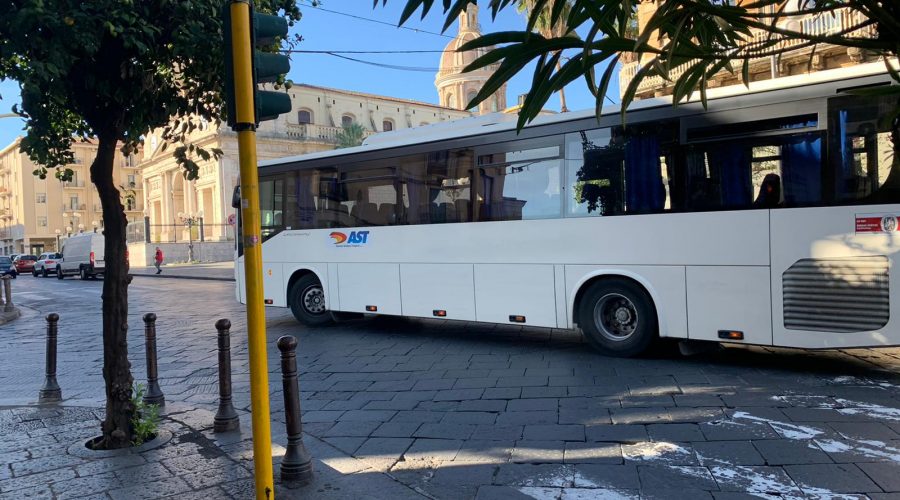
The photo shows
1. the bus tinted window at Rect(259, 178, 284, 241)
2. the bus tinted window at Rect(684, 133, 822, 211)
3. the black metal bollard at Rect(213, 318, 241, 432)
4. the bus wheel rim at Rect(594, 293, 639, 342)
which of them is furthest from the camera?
the bus tinted window at Rect(259, 178, 284, 241)

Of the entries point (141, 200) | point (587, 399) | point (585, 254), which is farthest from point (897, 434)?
point (141, 200)

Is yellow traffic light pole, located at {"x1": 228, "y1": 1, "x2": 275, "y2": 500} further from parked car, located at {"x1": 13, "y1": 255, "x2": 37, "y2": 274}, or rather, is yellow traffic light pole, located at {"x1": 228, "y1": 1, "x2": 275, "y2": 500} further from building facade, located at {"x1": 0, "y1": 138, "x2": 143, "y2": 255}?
building facade, located at {"x1": 0, "y1": 138, "x2": 143, "y2": 255}

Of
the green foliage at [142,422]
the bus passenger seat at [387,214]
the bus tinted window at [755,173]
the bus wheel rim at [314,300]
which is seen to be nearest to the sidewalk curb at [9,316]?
the bus wheel rim at [314,300]

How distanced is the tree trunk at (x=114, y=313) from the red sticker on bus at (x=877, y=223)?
265 inches

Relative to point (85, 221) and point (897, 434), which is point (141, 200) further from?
point (897, 434)

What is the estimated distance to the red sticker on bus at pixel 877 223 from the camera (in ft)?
20.0

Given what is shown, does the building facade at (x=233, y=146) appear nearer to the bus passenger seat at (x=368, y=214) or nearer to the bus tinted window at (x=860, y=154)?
the bus passenger seat at (x=368, y=214)

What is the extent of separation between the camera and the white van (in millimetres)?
33438

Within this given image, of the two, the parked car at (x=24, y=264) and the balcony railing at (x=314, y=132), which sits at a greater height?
the balcony railing at (x=314, y=132)

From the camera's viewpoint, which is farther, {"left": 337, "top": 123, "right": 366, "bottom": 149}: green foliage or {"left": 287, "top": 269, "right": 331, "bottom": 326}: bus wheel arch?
{"left": 337, "top": 123, "right": 366, "bottom": 149}: green foliage

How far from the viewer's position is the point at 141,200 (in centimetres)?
8112

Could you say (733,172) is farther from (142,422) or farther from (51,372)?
(51,372)

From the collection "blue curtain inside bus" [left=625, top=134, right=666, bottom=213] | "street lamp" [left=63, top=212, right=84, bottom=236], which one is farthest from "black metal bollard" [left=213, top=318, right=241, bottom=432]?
"street lamp" [left=63, top=212, right=84, bottom=236]

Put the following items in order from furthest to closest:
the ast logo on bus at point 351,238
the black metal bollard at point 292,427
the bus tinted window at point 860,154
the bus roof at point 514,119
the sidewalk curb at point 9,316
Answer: the sidewalk curb at point 9,316, the ast logo on bus at point 351,238, the bus roof at point 514,119, the bus tinted window at point 860,154, the black metal bollard at point 292,427
